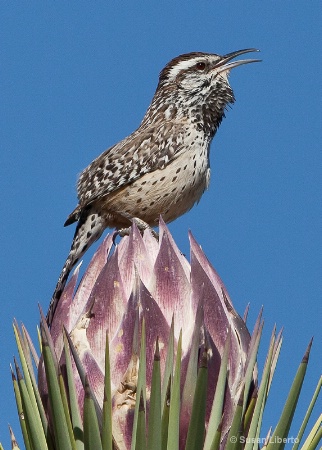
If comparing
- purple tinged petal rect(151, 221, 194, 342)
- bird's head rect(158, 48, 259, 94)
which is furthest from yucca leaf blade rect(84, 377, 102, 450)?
bird's head rect(158, 48, 259, 94)

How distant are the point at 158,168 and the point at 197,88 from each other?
987mm

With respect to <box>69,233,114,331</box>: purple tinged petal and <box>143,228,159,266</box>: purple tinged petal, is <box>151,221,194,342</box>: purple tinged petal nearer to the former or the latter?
<box>143,228,159,266</box>: purple tinged petal

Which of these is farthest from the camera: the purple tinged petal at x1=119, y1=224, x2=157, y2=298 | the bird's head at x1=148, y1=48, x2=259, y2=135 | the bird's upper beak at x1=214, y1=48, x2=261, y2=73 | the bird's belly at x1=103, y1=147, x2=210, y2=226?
the bird's upper beak at x1=214, y1=48, x2=261, y2=73

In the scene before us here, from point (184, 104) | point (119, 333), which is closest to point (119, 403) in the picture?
point (119, 333)

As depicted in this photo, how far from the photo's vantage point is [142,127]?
587 centimetres

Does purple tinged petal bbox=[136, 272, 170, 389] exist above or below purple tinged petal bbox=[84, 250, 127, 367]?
below

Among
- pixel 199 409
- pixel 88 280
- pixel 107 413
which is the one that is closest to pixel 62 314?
pixel 88 280

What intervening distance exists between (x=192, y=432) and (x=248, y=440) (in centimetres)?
18

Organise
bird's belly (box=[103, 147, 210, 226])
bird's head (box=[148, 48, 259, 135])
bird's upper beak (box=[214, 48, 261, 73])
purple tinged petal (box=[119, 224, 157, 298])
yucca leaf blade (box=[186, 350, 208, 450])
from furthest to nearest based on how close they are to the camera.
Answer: bird's upper beak (box=[214, 48, 261, 73])
bird's head (box=[148, 48, 259, 135])
bird's belly (box=[103, 147, 210, 226])
purple tinged petal (box=[119, 224, 157, 298])
yucca leaf blade (box=[186, 350, 208, 450])

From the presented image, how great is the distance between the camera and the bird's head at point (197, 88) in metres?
5.65

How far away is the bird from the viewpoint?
16.3 feet

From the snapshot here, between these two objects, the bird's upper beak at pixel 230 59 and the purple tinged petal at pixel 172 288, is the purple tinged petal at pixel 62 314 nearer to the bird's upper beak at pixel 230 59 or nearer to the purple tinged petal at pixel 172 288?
the purple tinged petal at pixel 172 288

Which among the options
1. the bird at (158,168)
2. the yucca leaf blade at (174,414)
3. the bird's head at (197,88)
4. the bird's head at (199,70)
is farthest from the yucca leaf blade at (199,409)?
the bird's head at (199,70)

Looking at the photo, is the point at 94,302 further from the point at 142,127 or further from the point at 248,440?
the point at 142,127
